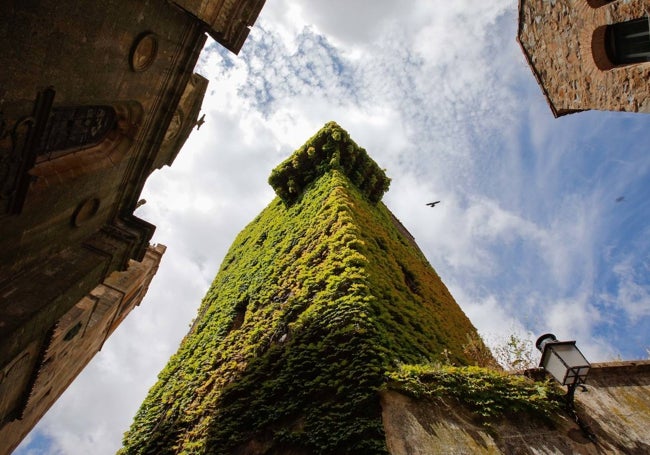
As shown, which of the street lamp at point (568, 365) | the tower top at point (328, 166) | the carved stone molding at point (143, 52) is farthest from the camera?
the tower top at point (328, 166)

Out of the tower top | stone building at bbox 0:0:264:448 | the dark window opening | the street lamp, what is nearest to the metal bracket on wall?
stone building at bbox 0:0:264:448

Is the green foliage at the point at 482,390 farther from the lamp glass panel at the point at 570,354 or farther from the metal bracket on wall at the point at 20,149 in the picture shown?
the metal bracket on wall at the point at 20,149

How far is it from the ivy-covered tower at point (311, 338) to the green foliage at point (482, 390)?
1.37 ft

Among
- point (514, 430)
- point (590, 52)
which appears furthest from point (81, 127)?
Answer: point (590, 52)

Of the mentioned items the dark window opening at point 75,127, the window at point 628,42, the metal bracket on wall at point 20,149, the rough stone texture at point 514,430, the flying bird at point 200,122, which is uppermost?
the flying bird at point 200,122

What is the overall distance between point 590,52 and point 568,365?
5365mm

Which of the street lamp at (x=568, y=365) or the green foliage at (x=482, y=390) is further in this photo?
the green foliage at (x=482, y=390)

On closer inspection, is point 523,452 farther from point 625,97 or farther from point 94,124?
point 94,124

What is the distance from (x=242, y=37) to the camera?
7.85 metres

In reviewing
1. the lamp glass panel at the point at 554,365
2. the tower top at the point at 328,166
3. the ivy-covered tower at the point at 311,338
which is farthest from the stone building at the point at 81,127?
the lamp glass panel at the point at 554,365

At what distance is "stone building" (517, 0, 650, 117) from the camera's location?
219 inches

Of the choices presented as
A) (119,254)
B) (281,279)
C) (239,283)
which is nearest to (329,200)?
(281,279)

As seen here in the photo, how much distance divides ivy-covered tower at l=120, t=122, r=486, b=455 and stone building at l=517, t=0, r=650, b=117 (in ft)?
16.6

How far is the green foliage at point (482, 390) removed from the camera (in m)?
5.16
